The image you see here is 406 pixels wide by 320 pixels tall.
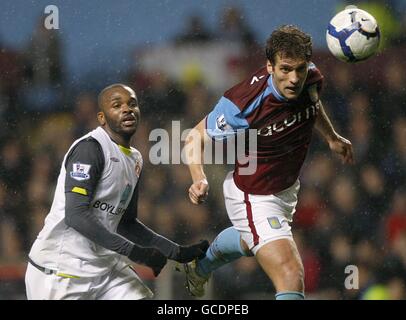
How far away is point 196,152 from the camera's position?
4.54m

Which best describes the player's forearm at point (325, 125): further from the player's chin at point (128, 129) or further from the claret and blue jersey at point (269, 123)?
the player's chin at point (128, 129)

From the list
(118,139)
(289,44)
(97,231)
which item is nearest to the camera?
(289,44)

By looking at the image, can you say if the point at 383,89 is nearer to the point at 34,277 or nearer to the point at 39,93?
the point at 39,93

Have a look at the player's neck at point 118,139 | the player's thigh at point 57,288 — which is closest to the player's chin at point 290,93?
the player's neck at point 118,139

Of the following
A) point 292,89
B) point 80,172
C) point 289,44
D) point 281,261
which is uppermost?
point 289,44

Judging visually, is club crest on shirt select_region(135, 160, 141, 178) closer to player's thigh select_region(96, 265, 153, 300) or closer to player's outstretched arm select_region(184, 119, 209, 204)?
player's outstretched arm select_region(184, 119, 209, 204)

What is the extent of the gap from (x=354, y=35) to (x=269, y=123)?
61 centimetres

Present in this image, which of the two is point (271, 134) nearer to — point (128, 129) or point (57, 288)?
point (128, 129)

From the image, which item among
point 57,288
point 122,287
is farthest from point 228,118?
point 57,288

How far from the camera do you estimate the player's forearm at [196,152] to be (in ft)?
14.6

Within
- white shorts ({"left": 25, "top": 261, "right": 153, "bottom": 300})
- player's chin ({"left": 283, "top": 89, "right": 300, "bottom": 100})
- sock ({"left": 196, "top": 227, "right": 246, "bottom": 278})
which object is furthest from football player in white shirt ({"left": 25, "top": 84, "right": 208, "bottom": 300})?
player's chin ({"left": 283, "top": 89, "right": 300, "bottom": 100})

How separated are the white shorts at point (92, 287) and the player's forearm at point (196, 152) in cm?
59

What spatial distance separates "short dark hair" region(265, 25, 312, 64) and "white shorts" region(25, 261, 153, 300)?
124 cm
